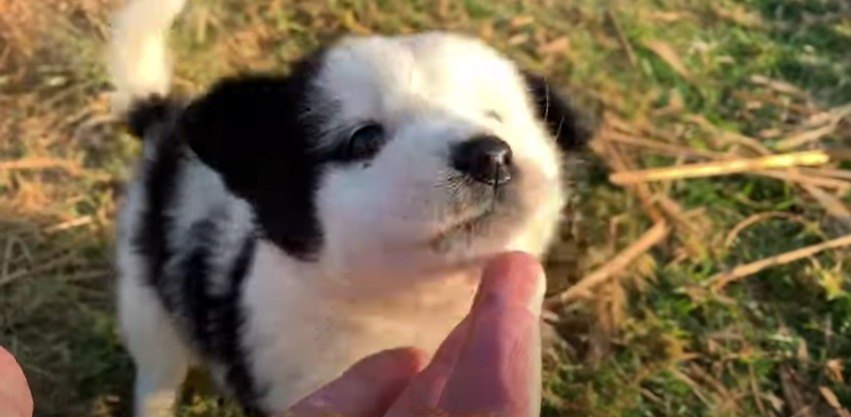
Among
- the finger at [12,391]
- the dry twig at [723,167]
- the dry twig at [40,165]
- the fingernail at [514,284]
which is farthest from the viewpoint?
the dry twig at [723,167]

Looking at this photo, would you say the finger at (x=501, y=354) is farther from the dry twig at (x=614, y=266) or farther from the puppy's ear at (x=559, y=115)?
the dry twig at (x=614, y=266)

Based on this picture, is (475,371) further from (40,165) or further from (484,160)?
(40,165)

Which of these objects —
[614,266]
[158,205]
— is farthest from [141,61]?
[614,266]

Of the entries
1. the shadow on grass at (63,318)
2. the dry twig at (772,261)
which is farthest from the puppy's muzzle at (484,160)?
Result: the dry twig at (772,261)

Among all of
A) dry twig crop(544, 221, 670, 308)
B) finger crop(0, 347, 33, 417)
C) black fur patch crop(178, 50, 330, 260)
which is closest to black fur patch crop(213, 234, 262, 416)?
black fur patch crop(178, 50, 330, 260)

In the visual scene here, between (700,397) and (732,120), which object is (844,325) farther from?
(732,120)

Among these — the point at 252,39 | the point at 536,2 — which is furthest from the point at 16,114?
the point at 536,2

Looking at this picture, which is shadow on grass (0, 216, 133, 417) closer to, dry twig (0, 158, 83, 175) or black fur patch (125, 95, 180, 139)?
dry twig (0, 158, 83, 175)

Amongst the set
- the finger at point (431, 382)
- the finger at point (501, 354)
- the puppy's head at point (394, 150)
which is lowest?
the finger at point (431, 382)
